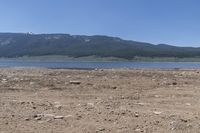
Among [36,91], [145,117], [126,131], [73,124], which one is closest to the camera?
[126,131]

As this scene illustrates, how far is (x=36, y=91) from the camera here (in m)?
20.3

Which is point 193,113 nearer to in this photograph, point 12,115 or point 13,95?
point 12,115

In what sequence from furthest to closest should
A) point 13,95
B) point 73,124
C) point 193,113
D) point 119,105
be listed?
point 13,95 < point 119,105 < point 193,113 < point 73,124

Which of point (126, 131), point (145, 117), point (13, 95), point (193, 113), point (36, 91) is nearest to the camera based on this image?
point (126, 131)

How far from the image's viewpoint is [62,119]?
1229cm

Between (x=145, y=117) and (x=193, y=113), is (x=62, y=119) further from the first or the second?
(x=193, y=113)

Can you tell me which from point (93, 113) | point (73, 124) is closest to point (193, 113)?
point (93, 113)

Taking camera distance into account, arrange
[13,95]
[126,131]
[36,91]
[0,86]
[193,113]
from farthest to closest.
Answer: [0,86], [36,91], [13,95], [193,113], [126,131]

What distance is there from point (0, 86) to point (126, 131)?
12.2 meters

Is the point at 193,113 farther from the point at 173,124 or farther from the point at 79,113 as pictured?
the point at 79,113

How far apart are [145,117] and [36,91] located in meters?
8.44

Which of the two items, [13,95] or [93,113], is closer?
[93,113]

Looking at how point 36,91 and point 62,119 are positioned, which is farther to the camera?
point 36,91

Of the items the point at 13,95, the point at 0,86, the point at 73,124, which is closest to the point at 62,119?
the point at 73,124
